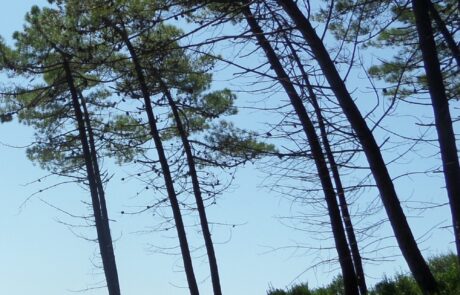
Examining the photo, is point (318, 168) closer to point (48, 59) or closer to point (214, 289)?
point (214, 289)

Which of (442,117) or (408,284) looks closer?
(442,117)

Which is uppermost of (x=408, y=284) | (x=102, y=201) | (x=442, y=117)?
(x=102, y=201)

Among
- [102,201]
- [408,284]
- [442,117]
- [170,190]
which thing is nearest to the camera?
[442,117]

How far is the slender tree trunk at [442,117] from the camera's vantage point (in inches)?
331

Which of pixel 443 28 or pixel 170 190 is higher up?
pixel 170 190

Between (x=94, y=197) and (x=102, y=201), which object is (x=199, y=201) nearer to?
(x=94, y=197)

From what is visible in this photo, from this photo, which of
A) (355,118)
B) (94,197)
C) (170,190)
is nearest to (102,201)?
(94,197)

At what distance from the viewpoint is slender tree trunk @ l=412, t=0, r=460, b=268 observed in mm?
8398

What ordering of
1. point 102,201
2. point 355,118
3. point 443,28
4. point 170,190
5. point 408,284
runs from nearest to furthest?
point 355,118
point 408,284
point 443,28
point 170,190
point 102,201

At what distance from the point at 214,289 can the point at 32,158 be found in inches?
273

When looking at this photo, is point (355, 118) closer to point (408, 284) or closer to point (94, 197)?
point (408, 284)

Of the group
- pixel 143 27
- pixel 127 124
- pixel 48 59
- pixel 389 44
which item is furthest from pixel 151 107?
pixel 143 27

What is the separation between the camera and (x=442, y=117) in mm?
8570

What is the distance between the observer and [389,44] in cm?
1572
